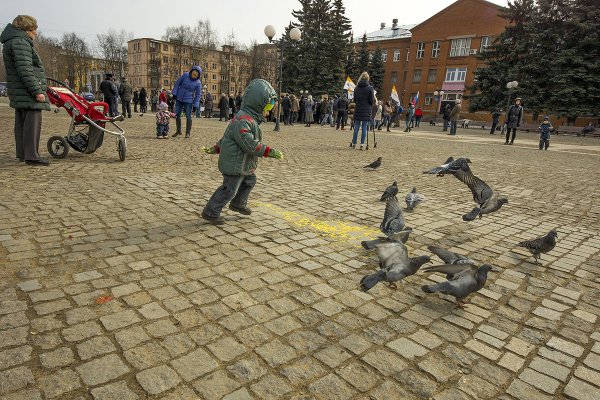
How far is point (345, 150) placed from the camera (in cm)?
1205

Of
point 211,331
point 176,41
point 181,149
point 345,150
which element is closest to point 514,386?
point 211,331

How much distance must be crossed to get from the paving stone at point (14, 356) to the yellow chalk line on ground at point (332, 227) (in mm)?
2758

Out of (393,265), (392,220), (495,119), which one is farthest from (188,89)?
(495,119)

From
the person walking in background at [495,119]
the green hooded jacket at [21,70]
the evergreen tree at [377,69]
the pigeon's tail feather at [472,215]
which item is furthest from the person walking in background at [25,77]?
the evergreen tree at [377,69]

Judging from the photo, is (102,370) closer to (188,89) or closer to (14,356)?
(14,356)

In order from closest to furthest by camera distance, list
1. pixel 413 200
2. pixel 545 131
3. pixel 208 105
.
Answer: pixel 413 200 < pixel 545 131 < pixel 208 105

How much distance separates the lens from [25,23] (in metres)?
6.09

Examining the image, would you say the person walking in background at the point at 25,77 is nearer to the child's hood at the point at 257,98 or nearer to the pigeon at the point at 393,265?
the child's hood at the point at 257,98

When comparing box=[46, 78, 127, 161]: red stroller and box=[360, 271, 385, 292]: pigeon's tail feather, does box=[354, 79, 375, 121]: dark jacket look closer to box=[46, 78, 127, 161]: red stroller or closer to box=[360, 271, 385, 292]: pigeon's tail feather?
box=[46, 78, 127, 161]: red stroller

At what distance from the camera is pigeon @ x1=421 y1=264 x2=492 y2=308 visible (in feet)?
8.85

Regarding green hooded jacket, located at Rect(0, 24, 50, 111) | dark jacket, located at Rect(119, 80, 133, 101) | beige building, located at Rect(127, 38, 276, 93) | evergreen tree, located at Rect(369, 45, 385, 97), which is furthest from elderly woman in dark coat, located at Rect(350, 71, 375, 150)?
beige building, located at Rect(127, 38, 276, 93)

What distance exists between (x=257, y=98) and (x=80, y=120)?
510 centimetres

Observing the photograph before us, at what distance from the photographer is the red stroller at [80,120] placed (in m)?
7.10

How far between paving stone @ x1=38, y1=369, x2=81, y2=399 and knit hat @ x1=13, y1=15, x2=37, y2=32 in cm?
625
